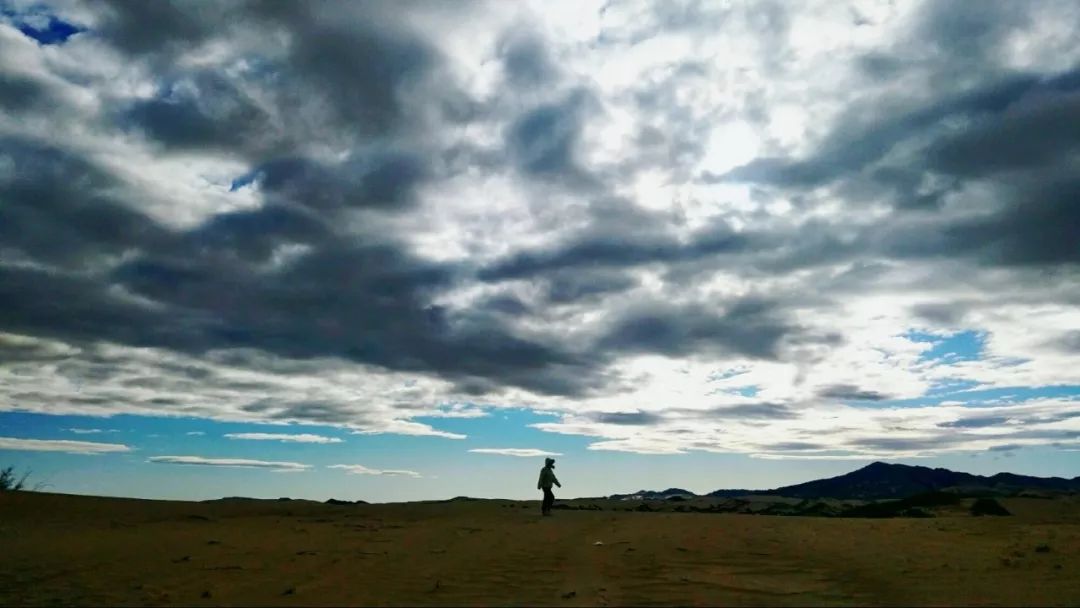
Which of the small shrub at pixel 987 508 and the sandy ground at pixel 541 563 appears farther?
the small shrub at pixel 987 508

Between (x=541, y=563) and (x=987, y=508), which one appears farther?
(x=987, y=508)

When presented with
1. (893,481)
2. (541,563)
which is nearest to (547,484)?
(541,563)

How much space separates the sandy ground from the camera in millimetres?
8969

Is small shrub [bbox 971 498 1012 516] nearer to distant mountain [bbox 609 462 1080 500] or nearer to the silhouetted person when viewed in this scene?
the silhouetted person

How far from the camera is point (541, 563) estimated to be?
1166cm

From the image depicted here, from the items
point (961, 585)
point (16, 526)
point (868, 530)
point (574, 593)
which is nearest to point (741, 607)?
point (574, 593)

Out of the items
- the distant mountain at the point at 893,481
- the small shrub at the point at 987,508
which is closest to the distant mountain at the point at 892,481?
the distant mountain at the point at 893,481

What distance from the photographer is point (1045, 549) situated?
13.6m

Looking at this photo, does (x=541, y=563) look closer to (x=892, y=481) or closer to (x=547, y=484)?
(x=547, y=484)

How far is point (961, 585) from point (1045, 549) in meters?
5.37

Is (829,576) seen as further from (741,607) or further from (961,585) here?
(741,607)

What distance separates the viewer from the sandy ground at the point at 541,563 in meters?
8.97

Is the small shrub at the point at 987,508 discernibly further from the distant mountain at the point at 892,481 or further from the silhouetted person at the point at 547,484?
the distant mountain at the point at 892,481

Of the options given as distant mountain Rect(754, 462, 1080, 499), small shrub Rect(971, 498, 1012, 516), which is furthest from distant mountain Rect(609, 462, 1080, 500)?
small shrub Rect(971, 498, 1012, 516)
